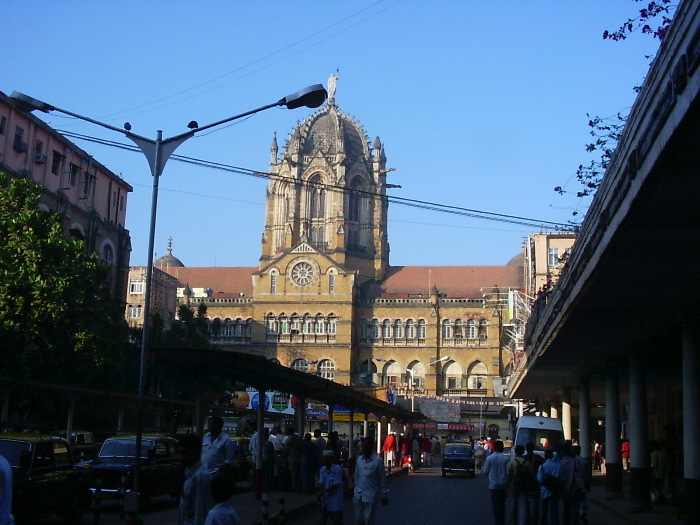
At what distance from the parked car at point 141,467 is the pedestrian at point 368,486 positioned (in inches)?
260

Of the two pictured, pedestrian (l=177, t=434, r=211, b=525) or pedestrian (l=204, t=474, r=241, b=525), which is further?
pedestrian (l=177, t=434, r=211, b=525)

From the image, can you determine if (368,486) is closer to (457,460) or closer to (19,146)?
(457,460)

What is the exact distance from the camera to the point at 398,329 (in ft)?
306

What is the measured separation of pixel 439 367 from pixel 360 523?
79613 mm

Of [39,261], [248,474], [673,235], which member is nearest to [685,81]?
[673,235]

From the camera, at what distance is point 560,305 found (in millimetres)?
22781

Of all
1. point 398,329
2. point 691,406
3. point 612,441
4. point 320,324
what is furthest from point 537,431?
point 398,329

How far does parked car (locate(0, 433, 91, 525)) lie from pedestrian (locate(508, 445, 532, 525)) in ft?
24.9

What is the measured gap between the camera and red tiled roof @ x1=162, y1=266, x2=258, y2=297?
103250 millimetres

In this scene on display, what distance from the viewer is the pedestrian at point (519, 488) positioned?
15812mm

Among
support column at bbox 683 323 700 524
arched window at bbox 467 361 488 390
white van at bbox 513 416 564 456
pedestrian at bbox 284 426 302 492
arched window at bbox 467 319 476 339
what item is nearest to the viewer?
support column at bbox 683 323 700 524

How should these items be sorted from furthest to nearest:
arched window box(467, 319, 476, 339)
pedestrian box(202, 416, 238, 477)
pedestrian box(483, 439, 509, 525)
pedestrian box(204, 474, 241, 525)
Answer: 1. arched window box(467, 319, 476, 339)
2. pedestrian box(483, 439, 509, 525)
3. pedestrian box(202, 416, 238, 477)
4. pedestrian box(204, 474, 241, 525)

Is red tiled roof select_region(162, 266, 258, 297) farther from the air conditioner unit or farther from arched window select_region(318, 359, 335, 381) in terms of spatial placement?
the air conditioner unit

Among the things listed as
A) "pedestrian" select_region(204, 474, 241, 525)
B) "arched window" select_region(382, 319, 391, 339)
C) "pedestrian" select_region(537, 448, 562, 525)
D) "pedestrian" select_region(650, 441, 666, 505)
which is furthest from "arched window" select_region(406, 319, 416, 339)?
"pedestrian" select_region(204, 474, 241, 525)
